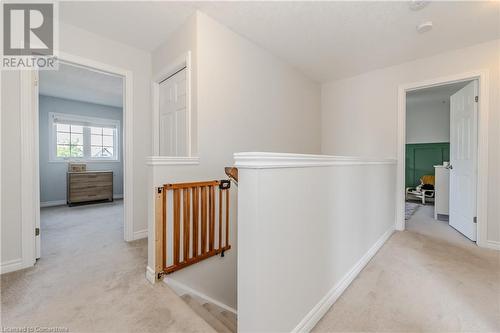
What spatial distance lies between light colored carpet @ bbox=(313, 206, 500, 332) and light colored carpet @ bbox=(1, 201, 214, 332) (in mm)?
983

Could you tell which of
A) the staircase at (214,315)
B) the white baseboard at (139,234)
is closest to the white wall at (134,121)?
the white baseboard at (139,234)

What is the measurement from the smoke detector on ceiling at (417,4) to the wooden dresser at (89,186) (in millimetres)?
5911

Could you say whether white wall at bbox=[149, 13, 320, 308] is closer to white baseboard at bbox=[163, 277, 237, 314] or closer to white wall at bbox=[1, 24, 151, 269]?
white baseboard at bbox=[163, 277, 237, 314]

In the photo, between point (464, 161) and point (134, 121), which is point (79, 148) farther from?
point (464, 161)

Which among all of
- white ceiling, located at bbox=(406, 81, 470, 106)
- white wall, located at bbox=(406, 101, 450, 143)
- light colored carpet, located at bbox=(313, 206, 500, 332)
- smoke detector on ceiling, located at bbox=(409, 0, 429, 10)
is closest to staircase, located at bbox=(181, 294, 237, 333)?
light colored carpet, located at bbox=(313, 206, 500, 332)

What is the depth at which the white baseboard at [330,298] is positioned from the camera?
126cm

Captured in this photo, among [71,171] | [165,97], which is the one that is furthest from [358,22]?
[71,171]

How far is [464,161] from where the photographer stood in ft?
9.66

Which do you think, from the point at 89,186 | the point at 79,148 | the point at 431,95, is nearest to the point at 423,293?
the point at 431,95

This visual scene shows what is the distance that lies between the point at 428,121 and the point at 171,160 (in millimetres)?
6530

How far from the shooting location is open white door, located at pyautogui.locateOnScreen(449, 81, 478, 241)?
2.72 metres

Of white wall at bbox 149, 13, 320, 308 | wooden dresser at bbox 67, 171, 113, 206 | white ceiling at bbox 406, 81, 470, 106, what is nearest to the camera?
white wall at bbox 149, 13, 320, 308

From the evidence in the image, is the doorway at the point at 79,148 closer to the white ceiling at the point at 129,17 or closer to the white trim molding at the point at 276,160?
the white ceiling at the point at 129,17

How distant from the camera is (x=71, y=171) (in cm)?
480
